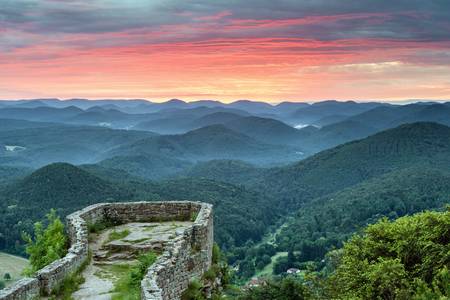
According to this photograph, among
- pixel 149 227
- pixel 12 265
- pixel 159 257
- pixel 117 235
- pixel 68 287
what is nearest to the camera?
pixel 68 287

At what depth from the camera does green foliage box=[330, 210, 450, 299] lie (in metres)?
17.8

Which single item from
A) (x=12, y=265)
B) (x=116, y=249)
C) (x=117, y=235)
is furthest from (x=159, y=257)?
(x=12, y=265)

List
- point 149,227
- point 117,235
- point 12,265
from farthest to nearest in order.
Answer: point 12,265, point 149,227, point 117,235

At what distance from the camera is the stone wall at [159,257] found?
10.9 m

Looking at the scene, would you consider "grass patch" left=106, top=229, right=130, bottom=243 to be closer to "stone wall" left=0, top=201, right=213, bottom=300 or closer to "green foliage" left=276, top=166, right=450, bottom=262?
"stone wall" left=0, top=201, right=213, bottom=300

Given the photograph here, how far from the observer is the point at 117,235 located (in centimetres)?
1670

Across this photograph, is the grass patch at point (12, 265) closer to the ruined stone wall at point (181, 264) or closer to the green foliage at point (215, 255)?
the green foliage at point (215, 255)

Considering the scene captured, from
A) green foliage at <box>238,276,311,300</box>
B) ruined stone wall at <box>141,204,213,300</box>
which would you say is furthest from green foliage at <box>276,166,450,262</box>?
ruined stone wall at <box>141,204,213,300</box>

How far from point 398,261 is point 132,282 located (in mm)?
10676

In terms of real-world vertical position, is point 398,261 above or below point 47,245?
below

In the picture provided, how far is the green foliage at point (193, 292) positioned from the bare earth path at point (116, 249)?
1711 mm

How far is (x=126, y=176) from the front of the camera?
198m

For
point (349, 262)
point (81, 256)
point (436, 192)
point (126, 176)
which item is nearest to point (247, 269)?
point (436, 192)

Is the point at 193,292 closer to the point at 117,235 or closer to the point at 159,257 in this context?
the point at 159,257
